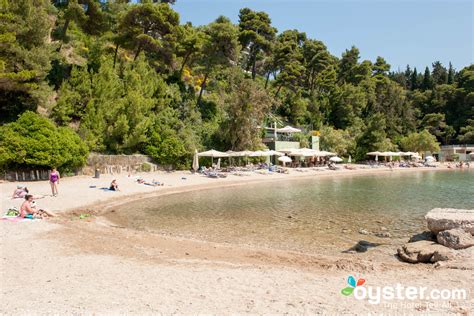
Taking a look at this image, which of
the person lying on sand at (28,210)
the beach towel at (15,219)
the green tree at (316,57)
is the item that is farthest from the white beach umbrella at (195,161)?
the green tree at (316,57)

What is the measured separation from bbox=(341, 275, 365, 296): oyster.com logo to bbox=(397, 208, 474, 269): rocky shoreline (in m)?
2.26

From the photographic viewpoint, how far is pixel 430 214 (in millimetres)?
8836

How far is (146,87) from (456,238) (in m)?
30.0

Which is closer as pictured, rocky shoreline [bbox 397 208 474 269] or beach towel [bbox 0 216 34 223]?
rocky shoreline [bbox 397 208 474 269]

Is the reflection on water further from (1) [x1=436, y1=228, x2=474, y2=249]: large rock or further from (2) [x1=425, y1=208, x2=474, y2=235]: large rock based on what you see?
(1) [x1=436, y1=228, x2=474, y2=249]: large rock

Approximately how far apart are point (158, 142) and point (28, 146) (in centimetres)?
1154

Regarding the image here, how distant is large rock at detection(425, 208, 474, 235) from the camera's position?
26.4ft

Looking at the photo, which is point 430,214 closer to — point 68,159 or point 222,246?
point 222,246

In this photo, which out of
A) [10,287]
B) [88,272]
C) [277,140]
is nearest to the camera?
[10,287]

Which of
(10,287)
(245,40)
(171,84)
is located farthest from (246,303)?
(245,40)

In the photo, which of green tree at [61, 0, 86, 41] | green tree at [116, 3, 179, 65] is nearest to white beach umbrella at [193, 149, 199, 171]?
green tree at [116, 3, 179, 65]

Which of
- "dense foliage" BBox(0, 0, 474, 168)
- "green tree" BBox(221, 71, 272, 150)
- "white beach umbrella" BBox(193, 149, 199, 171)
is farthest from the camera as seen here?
"green tree" BBox(221, 71, 272, 150)

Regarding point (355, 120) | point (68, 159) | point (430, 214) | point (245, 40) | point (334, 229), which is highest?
point (245, 40)

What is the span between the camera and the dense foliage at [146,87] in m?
23.2
